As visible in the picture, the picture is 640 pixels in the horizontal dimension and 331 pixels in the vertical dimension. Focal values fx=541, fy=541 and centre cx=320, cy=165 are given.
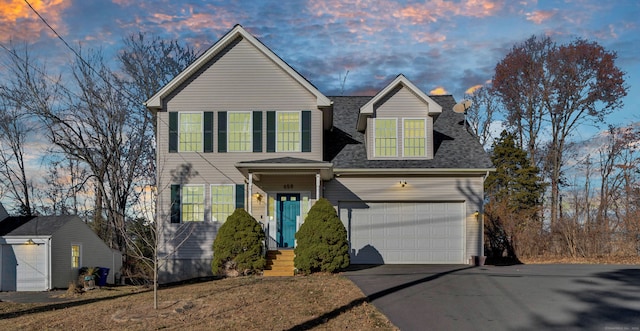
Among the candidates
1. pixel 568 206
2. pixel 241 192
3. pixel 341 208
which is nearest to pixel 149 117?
pixel 241 192

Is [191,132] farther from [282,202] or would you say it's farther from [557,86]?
[557,86]

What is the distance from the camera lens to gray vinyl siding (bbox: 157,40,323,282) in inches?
729

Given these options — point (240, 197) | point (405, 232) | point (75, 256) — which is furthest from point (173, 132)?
point (75, 256)

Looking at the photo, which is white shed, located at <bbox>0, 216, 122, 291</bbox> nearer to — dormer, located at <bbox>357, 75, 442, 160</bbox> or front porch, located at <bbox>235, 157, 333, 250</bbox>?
front porch, located at <bbox>235, 157, 333, 250</bbox>

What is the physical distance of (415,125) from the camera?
1902cm

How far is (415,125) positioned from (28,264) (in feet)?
55.2

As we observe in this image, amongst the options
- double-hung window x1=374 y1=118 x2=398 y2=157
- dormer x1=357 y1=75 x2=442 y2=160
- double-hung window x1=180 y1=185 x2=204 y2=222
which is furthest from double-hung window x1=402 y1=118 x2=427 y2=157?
double-hung window x1=180 y1=185 x2=204 y2=222

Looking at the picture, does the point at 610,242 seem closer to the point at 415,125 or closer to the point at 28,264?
the point at 415,125

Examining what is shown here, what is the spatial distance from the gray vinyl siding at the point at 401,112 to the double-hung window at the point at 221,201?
5.01m

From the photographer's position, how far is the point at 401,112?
19.0 m

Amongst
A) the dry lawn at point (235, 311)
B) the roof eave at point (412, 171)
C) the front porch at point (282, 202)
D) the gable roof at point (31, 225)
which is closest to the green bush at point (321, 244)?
the dry lawn at point (235, 311)

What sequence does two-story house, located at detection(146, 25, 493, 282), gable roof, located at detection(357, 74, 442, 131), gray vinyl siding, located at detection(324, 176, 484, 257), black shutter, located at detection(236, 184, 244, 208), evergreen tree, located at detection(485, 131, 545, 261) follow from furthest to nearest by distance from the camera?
evergreen tree, located at detection(485, 131, 545, 261) < gray vinyl siding, located at detection(324, 176, 484, 257) < gable roof, located at detection(357, 74, 442, 131) < two-story house, located at detection(146, 25, 493, 282) < black shutter, located at detection(236, 184, 244, 208)

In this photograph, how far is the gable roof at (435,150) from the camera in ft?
60.8

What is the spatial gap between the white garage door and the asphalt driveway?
2.41m
